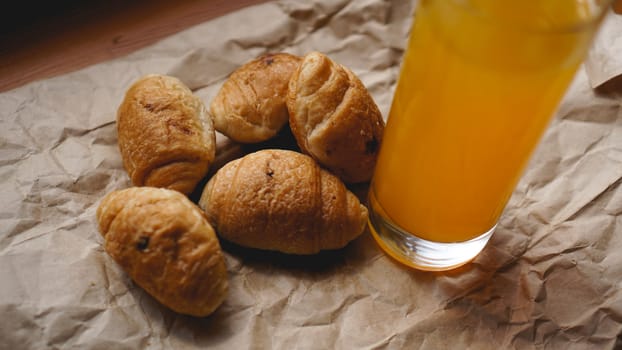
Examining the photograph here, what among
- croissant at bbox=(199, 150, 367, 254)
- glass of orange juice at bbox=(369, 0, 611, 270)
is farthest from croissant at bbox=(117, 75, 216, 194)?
glass of orange juice at bbox=(369, 0, 611, 270)

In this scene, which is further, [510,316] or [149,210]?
[510,316]

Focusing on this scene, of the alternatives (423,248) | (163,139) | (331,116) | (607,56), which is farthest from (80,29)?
(607,56)

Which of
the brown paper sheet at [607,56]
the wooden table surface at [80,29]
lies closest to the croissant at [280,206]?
the wooden table surface at [80,29]

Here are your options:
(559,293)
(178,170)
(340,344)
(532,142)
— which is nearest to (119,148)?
(178,170)

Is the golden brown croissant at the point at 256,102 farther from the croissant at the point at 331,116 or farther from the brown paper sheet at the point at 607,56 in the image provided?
the brown paper sheet at the point at 607,56

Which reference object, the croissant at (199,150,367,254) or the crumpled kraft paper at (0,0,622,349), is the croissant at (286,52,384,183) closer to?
the croissant at (199,150,367,254)

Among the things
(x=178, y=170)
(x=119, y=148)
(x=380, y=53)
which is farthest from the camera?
(x=380, y=53)

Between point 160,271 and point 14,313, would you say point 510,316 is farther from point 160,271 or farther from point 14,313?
point 14,313
